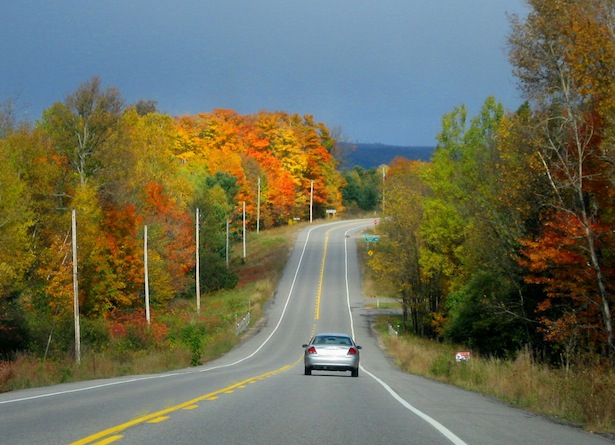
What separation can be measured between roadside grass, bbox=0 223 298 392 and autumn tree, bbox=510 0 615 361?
17.6m

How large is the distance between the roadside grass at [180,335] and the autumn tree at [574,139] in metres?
17.6

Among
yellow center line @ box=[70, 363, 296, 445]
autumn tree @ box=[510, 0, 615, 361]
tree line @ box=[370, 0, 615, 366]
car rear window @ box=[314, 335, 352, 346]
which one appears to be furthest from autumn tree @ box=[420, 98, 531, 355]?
yellow center line @ box=[70, 363, 296, 445]

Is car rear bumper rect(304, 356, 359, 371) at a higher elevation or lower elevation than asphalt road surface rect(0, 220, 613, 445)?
lower

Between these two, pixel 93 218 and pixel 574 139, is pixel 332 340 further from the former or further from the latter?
pixel 93 218

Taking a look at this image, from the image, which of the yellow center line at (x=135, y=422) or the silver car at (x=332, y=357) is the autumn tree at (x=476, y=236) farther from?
the yellow center line at (x=135, y=422)

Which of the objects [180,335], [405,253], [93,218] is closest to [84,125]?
[93,218]

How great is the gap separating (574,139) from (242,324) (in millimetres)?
37038

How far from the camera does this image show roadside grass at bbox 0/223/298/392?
28930mm

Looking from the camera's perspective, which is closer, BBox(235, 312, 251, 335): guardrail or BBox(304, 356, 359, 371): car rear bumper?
BBox(304, 356, 359, 371): car rear bumper

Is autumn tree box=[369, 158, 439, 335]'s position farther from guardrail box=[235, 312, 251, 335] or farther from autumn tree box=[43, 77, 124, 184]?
autumn tree box=[43, 77, 124, 184]

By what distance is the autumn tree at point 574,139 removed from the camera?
3272cm

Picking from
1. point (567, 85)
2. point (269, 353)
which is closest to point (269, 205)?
point (269, 353)

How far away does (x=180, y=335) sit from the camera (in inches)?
2147

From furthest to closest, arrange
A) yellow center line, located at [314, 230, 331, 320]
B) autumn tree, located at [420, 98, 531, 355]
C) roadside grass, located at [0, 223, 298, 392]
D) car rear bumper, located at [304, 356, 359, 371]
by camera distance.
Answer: yellow center line, located at [314, 230, 331, 320]
autumn tree, located at [420, 98, 531, 355]
roadside grass, located at [0, 223, 298, 392]
car rear bumper, located at [304, 356, 359, 371]
